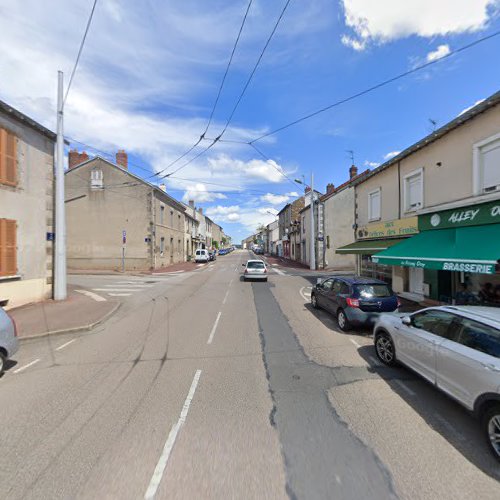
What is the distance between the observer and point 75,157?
26.8 meters

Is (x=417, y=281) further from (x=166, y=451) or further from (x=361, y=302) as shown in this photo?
(x=166, y=451)

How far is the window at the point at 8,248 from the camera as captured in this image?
30.0 feet

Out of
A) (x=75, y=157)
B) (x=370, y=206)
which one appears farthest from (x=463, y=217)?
(x=75, y=157)

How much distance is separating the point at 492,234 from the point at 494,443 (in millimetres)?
6178

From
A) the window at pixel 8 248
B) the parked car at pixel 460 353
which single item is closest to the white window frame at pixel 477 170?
the parked car at pixel 460 353

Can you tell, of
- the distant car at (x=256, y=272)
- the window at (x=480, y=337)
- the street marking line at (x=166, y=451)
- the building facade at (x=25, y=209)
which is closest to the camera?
the street marking line at (x=166, y=451)

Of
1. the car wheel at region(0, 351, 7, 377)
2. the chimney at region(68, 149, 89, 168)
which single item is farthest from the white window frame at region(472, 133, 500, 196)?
the chimney at region(68, 149, 89, 168)

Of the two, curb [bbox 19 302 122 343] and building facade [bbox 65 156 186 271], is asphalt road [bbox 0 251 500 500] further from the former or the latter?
building facade [bbox 65 156 186 271]

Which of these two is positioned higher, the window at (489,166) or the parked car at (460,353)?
the window at (489,166)

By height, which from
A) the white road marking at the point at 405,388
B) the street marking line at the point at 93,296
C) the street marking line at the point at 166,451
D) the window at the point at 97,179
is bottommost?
the white road marking at the point at 405,388

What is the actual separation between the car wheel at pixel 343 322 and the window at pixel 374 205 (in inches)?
314

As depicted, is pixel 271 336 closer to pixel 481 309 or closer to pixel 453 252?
pixel 481 309

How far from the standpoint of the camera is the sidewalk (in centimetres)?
732

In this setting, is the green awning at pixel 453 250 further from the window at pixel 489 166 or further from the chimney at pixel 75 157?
the chimney at pixel 75 157
